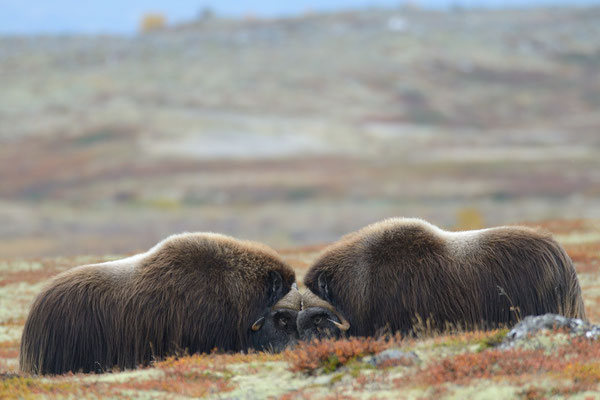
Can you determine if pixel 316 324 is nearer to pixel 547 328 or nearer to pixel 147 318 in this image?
pixel 147 318

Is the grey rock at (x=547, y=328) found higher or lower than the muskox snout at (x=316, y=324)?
higher

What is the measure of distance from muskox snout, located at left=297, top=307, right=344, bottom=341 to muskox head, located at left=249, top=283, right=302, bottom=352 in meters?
0.11

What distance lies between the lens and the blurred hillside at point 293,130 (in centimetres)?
4809

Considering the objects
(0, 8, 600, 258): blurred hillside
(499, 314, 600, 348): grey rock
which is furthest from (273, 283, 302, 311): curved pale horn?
(0, 8, 600, 258): blurred hillside

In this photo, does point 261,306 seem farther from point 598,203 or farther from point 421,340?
point 598,203

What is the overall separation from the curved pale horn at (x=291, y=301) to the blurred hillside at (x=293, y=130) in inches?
1010

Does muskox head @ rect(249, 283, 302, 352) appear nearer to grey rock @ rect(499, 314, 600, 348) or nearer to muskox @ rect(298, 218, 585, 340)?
muskox @ rect(298, 218, 585, 340)

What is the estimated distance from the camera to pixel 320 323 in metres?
9.47

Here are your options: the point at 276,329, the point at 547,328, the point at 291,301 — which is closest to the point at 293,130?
the point at 291,301

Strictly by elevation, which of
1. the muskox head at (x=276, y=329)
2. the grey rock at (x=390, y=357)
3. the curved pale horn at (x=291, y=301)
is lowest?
the muskox head at (x=276, y=329)

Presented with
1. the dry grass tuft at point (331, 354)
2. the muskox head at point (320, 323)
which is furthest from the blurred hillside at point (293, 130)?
the dry grass tuft at point (331, 354)

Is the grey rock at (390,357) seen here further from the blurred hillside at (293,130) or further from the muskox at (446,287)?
the blurred hillside at (293,130)

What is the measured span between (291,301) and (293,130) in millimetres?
63962

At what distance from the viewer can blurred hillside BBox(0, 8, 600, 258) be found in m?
48.1
